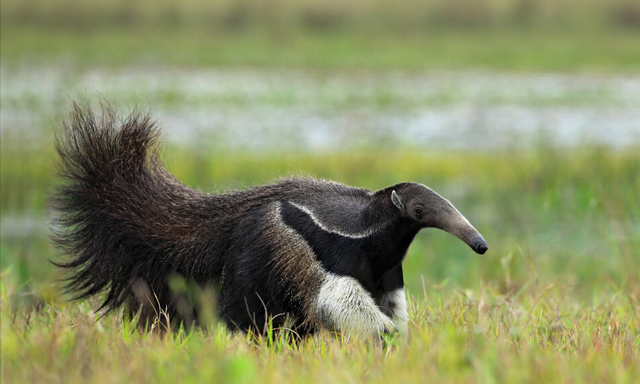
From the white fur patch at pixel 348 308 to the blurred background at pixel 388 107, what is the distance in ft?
2.78

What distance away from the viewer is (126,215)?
5.52 meters

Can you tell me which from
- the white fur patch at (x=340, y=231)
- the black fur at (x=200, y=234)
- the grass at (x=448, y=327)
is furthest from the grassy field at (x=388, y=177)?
the white fur patch at (x=340, y=231)

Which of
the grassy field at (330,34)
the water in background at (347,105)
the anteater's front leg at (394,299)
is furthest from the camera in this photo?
the grassy field at (330,34)

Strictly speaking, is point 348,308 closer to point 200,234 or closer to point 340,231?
point 340,231

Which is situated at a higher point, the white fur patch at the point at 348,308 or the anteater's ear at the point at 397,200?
the anteater's ear at the point at 397,200

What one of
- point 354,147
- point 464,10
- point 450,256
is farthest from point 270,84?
point 450,256

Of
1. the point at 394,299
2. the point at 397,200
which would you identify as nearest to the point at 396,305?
the point at 394,299

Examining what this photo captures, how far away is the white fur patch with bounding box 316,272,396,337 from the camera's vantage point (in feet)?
15.6

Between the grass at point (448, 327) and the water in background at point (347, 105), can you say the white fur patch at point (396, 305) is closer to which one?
the grass at point (448, 327)

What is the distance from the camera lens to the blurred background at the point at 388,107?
33.2 ft

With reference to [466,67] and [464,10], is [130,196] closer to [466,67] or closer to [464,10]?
[466,67]

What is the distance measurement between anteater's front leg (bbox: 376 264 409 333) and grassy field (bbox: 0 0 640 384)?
8.2 inches

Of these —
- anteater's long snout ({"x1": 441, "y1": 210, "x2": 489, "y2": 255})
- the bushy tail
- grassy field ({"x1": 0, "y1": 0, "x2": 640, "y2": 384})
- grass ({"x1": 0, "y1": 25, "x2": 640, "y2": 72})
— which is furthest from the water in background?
anteater's long snout ({"x1": 441, "y1": 210, "x2": 489, "y2": 255})

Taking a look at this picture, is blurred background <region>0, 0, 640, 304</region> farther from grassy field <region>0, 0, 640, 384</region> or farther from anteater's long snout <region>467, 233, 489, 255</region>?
anteater's long snout <region>467, 233, 489, 255</region>
